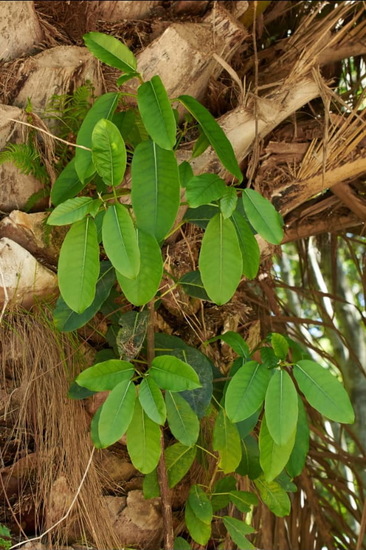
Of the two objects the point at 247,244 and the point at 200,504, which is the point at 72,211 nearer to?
the point at 247,244

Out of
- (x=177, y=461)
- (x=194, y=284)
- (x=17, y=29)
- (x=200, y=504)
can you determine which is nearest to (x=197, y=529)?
(x=200, y=504)

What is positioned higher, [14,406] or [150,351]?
[150,351]

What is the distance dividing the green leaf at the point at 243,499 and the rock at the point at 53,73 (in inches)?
41.2

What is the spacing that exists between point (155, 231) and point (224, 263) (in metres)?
0.16

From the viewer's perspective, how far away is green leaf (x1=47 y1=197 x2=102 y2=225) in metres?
1.51

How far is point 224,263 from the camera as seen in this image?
161 centimetres

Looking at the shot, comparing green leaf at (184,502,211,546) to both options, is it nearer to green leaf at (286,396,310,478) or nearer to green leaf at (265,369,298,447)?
green leaf at (286,396,310,478)

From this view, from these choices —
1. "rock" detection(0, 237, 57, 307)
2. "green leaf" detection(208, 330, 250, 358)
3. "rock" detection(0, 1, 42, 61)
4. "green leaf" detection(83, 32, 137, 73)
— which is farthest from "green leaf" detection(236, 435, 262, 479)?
"rock" detection(0, 1, 42, 61)

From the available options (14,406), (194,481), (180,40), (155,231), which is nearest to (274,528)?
(194,481)

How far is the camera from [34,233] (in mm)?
1851

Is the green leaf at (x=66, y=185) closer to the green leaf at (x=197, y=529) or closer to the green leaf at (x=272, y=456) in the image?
the green leaf at (x=272, y=456)

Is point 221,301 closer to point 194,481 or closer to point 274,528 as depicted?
point 194,481

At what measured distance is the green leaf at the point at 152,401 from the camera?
1.56m

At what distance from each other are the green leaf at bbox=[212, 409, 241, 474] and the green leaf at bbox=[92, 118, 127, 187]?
0.62 meters
